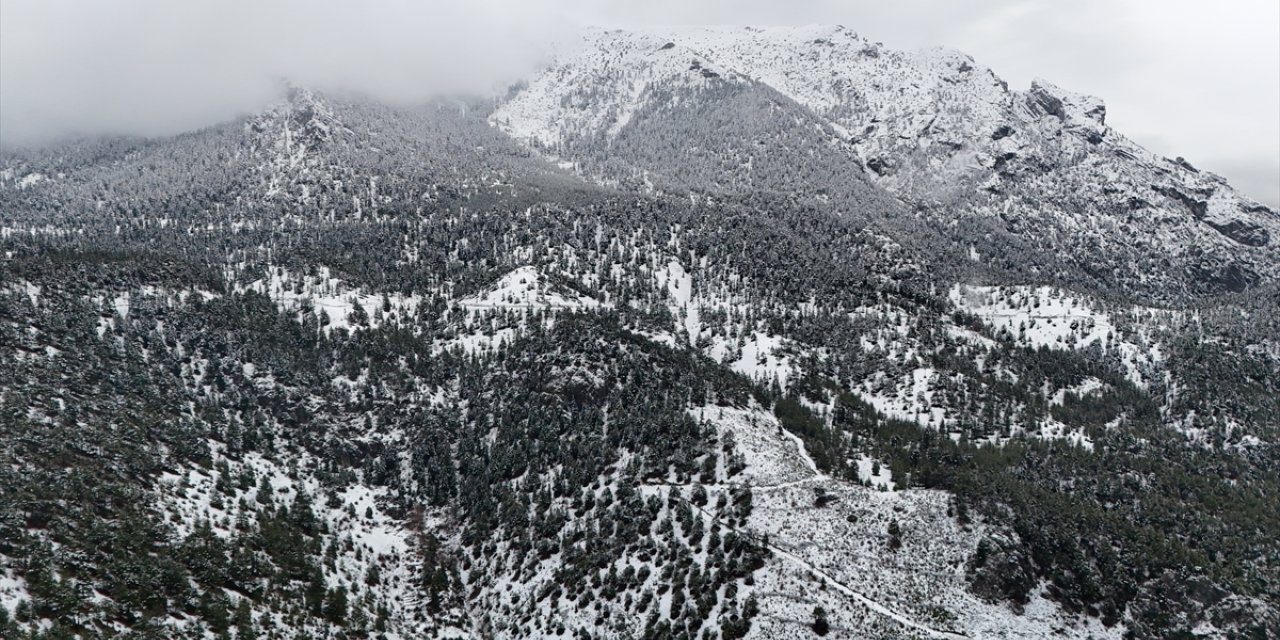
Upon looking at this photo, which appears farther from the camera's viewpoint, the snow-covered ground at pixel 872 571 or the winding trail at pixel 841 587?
the snow-covered ground at pixel 872 571

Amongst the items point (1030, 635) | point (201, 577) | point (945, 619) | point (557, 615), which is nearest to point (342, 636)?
point (201, 577)

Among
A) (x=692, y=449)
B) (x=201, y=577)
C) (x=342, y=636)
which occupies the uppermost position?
(x=692, y=449)

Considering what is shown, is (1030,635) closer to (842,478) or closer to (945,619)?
(945,619)

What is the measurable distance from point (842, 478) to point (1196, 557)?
243 feet

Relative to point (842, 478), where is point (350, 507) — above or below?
below

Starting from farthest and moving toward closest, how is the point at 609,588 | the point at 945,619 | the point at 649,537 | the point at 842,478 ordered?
1. the point at 842,478
2. the point at 649,537
3. the point at 609,588
4. the point at 945,619

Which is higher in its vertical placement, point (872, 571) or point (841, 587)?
point (872, 571)

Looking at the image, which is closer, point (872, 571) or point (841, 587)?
point (841, 587)

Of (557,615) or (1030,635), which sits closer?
(1030,635)

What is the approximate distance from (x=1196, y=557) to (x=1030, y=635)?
70.6m

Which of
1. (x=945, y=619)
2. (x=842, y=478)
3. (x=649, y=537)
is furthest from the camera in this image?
(x=842, y=478)

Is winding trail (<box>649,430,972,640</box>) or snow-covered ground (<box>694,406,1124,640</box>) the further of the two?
snow-covered ground (<box>694,406,1124,640</box>)

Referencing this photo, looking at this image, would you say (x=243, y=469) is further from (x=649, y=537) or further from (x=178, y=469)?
(x=649, y=537)

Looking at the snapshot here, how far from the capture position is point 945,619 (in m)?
120
